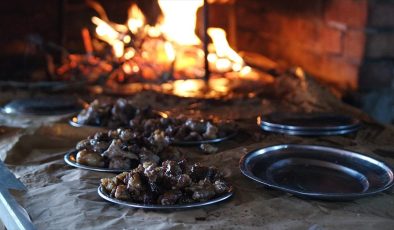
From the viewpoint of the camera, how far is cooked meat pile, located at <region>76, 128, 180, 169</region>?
2008 mm

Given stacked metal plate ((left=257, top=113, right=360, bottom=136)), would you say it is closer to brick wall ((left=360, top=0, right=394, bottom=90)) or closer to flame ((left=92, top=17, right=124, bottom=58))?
brick wall ((left=360, top=0, right=394, bottom=90))

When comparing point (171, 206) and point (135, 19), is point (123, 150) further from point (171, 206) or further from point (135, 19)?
point (135, 19)

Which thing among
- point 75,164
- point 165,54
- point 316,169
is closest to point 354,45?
point 165,54

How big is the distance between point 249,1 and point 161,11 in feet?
2.66

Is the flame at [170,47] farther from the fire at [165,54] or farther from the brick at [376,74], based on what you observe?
the brick at [376,74]

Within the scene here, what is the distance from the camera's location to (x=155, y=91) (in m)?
3.34

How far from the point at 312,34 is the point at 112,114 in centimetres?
177

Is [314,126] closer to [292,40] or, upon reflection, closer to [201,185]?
[201,185]

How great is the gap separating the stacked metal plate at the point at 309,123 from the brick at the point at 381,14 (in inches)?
32.3

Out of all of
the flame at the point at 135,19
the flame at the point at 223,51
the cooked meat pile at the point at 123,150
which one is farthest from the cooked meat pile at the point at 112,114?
the flame at the point at 223,51

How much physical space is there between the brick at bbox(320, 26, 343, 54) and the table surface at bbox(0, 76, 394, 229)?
743mm

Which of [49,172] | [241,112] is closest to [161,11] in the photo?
[241,112]

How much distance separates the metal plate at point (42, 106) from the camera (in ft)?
9.48

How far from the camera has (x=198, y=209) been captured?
65.9 inches
